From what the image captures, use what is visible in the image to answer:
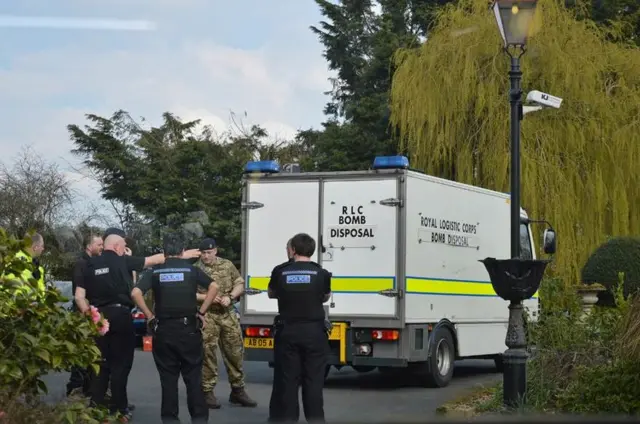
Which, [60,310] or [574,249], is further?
[574,249]

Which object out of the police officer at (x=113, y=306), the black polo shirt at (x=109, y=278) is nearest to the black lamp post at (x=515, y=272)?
A: the police officer at (x=113, y=306)

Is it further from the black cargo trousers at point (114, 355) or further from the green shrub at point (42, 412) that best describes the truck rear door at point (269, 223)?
the green shrub at point (42, 412)

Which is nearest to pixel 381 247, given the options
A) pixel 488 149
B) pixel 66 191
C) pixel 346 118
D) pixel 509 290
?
pixel 509 290

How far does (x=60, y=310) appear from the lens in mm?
8117

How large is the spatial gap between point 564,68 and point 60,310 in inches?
750

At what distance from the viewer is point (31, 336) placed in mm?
7688

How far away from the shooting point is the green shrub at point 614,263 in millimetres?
22234

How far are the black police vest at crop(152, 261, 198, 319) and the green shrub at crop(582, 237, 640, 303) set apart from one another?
48.2 ft

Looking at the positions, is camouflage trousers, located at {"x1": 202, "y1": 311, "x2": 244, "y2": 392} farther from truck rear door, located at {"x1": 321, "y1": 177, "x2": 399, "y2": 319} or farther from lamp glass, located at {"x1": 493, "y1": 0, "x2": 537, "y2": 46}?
lamp glass, located at {"x1": 493, "y1": 0, "x2": 537, "y2": 46}

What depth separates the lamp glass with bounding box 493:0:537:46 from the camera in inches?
396

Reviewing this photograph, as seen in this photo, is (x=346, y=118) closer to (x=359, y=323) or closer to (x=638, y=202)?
(x=638, y=202)

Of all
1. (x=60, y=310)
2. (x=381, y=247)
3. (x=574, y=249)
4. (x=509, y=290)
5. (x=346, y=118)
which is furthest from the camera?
(x=346, y=118)

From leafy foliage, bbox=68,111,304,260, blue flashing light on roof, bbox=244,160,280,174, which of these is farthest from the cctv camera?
leafy foliage, bbox=68,111,304,260

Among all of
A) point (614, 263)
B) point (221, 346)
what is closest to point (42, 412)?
point (221, 346)
